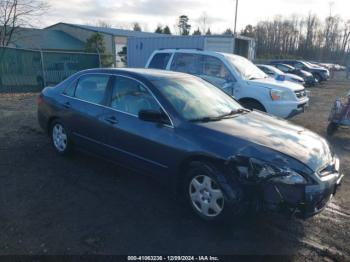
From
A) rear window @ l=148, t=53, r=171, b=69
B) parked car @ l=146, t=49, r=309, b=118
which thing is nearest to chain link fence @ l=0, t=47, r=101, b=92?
rear window @ l=148, t=53, r=171, b=69

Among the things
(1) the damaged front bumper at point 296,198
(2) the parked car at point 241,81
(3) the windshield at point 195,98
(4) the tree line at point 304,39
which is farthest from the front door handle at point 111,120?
(4) the tree line at point 304,39

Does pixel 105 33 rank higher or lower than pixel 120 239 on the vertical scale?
higher

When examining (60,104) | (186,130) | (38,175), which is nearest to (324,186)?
(186,130)

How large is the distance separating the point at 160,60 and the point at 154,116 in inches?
209

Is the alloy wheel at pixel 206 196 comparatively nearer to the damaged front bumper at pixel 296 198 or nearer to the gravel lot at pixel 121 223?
the gravel lot at pixel 121 223

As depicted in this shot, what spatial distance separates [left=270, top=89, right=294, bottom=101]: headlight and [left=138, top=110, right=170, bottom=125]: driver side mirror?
421 cm

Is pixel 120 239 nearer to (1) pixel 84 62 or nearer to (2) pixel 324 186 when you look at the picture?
(2) pixel 324 186

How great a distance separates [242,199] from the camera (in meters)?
3.03

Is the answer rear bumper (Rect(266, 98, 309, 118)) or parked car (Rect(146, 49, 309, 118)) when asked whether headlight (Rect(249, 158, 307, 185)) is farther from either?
rear bumper (Rect(266, 98, 309, 118))

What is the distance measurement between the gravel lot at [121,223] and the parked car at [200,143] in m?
0.33

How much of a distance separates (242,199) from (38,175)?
308 centimetres

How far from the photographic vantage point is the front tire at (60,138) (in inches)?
200

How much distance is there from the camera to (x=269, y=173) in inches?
116

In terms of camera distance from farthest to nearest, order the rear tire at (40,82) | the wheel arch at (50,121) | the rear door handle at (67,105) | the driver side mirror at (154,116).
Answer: the rear tire at (40,82)
the wheel arch at (50,121)
the rear door handle at (67,105)
the driver side mirror at (154,116)
